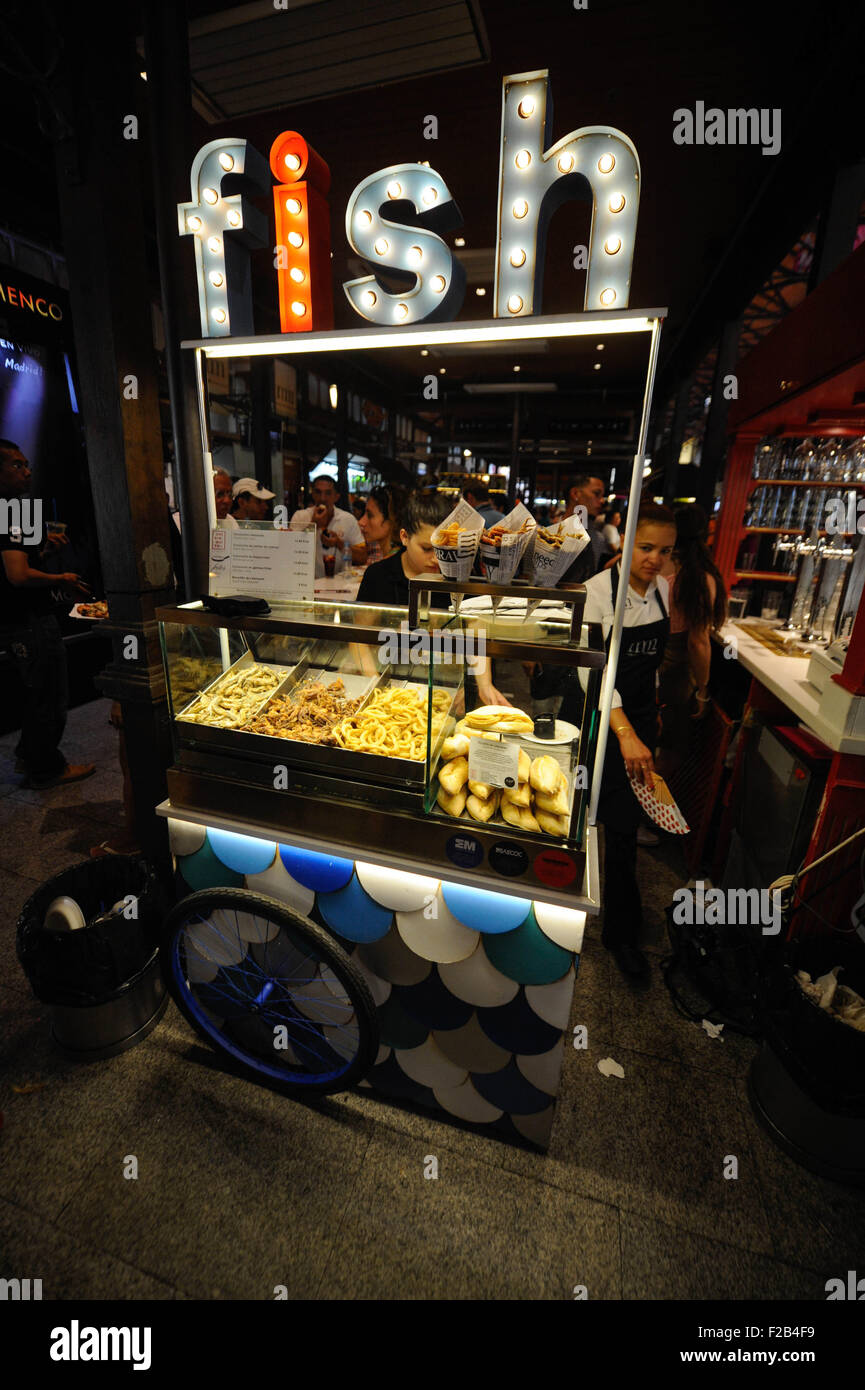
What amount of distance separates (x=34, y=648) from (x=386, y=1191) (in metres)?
4.15

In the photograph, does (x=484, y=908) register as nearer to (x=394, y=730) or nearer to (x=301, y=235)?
(x=394, y=730)

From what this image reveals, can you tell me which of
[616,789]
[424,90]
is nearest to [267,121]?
[424,90]

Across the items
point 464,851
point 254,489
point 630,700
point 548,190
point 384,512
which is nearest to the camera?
point 548,190

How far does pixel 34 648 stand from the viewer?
412cm

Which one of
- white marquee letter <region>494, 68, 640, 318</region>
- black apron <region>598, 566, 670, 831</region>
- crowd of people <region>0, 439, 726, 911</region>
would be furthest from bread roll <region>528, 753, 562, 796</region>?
white marquee letter <region>494, 68, 640, 318</region>

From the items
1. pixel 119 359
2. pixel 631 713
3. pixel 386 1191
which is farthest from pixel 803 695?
pixel 119 359

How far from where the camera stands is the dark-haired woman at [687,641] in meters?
3.39

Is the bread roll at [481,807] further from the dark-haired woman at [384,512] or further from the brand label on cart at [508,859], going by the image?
the dark-haired woman at [384,512]

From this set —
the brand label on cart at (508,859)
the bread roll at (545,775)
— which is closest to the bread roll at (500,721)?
the bread roll at (545,775)

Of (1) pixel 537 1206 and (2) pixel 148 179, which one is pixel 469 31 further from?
(1) pixel 537 1206

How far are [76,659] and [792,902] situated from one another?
6.37 metres

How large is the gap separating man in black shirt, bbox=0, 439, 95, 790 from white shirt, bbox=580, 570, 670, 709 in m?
3.81

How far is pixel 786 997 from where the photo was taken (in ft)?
6.55

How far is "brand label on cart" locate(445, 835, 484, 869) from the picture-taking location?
1721 mm
